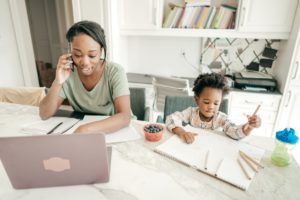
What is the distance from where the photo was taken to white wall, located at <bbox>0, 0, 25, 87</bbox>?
266 centimetres

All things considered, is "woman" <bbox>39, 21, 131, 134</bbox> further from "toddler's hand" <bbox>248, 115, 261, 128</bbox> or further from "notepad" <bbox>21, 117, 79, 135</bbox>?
"toddler's hand" <bbox>248, 115, 261, 128</bbox>

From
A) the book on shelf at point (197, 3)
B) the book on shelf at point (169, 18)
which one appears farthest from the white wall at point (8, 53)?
the book on shelf at point (197, 3)

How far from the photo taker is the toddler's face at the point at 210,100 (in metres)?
1.06

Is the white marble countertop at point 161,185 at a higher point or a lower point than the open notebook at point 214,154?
lower

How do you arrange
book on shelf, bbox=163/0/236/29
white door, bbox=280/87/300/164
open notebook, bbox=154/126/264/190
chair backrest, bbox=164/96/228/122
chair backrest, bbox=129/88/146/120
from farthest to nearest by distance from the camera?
book on shelf, bbox=163/0/236/29
white door, bbox=280/87/300/164
chair backrest, bbox=129/88/146/120
chair backrest, bbox=164/96/228/122
open notebook, bbox=154/126/264/190

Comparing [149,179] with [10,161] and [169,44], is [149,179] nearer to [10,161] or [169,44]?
[10,161]

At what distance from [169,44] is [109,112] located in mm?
1694

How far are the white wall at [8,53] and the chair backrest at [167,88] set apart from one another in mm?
2052

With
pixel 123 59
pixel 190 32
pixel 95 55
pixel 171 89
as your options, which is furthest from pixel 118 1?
pixel 95 55

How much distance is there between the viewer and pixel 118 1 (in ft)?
7.72

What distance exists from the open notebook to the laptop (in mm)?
293

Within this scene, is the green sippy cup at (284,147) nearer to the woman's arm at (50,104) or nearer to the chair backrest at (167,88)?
the woman's arm at (50,104)

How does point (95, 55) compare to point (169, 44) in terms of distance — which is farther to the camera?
point (169, 44)

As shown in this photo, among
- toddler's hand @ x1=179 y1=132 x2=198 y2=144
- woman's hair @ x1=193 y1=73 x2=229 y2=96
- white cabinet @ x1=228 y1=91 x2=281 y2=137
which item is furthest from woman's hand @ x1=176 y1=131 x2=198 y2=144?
white cabinet @ x1=228 y1=91 x2=281 y2=137
